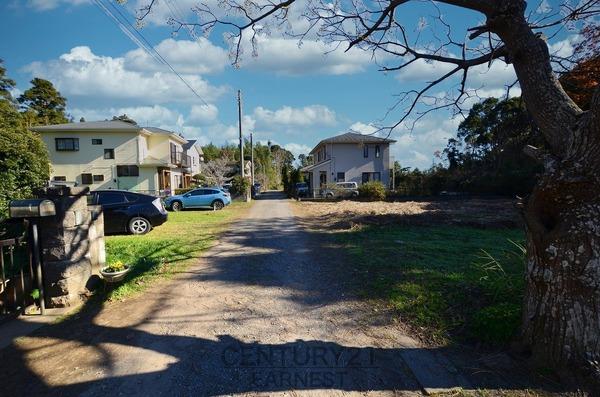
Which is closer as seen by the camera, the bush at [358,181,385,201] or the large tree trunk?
the large tree trunk

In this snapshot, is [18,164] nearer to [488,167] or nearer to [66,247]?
[66,247]

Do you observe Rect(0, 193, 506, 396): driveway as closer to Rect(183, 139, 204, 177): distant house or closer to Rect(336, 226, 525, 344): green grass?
Rect(336, 226, 525, 344): green grass

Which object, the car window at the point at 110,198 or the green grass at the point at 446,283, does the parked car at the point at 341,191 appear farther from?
the green grass at the point at 446,283

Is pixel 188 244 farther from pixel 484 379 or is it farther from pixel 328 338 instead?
pixel 484 379

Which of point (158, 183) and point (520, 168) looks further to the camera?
point (158, 183)

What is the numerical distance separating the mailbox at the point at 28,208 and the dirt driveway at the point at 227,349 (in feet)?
4.83

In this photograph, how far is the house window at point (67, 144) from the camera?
31.6 meters

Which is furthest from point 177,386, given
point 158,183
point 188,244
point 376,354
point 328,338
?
point 158,183

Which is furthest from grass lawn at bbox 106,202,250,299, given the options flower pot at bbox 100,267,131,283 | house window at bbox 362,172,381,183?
house window at bbox 362,172,381,183

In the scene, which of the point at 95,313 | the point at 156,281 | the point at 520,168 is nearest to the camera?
the point at 95,313

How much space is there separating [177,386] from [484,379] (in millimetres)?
2617

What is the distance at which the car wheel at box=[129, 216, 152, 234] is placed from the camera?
11680mm

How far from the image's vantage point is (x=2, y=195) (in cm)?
864

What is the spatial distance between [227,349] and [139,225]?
9412 mm
